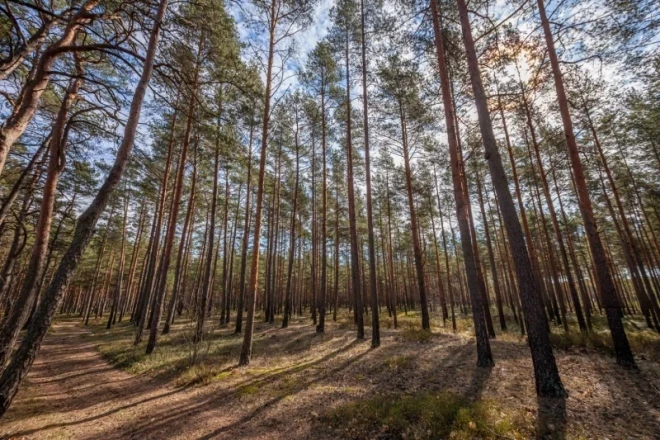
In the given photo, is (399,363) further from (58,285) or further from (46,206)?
(46,206)

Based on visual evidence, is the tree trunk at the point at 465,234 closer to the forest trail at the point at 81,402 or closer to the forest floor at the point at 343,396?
the forest floor at the point at 343,396

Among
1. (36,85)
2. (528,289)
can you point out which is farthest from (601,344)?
(36,85)

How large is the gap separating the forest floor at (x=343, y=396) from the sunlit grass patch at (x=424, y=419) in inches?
0.7

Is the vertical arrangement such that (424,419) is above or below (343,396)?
above

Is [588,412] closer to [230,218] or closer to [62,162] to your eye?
[62,162]

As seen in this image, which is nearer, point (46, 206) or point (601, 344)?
point (46, 206)

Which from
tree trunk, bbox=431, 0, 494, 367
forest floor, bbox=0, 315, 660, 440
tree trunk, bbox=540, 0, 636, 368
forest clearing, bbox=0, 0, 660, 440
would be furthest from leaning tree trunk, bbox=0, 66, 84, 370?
tree trunk, bbox=540, 0, 636, 368

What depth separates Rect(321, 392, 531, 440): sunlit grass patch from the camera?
3619mm

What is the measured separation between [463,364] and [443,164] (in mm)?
10674

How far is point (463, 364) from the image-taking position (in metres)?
7.18

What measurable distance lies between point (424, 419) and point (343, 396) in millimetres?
2087

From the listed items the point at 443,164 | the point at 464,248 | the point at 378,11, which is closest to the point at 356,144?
the point at 443,164

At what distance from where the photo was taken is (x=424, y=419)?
4043 mm

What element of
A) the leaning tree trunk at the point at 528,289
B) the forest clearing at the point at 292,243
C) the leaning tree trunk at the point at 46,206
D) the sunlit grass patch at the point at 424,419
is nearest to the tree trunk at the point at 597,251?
the forest clearing at the point at 292,243
